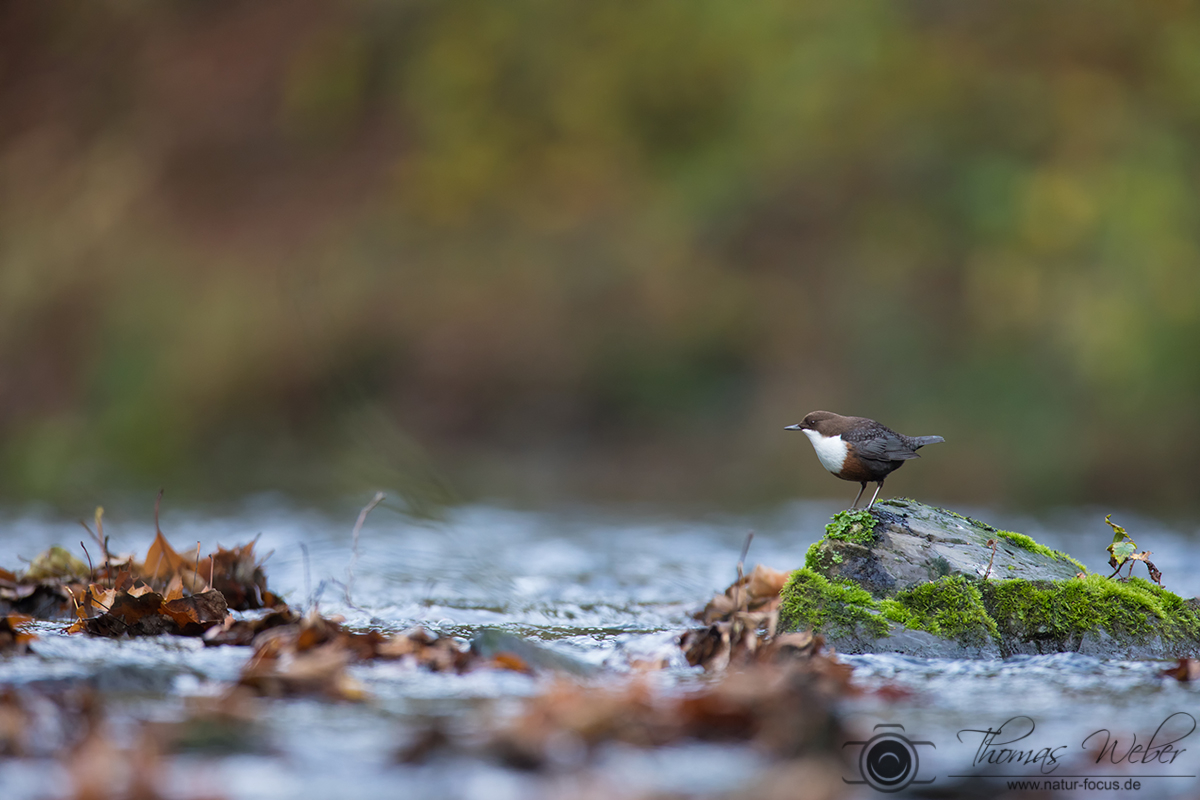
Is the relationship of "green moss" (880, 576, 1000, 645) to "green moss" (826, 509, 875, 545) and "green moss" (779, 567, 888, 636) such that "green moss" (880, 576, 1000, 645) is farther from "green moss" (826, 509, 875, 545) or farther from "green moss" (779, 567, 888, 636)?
"green moss" (826, 509, 875, 545)

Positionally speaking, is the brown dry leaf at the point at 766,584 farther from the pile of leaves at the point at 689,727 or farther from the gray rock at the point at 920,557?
the pile of leaves at the point at 689,727

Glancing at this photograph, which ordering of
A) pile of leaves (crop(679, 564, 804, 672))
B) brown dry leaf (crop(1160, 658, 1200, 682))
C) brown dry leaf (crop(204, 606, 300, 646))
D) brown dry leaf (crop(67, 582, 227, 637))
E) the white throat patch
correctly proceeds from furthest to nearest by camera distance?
the white throat patch < brown dry leaf (crop(67, 582, 227, 637)) < brown dry leaf (crop(204, 606, 300, 646)) < pile of leaves (crop(679, 564, 804, 672)) < brown dry leaf (crop(1160, 658, 1200, 682))

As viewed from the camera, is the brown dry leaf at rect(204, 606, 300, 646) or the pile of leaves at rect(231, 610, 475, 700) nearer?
the pile of leaves at rect(231, 610, 475, 700)

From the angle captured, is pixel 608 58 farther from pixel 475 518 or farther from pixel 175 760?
pixel 175 760

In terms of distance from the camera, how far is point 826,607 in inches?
148

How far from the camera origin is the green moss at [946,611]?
3.72 m

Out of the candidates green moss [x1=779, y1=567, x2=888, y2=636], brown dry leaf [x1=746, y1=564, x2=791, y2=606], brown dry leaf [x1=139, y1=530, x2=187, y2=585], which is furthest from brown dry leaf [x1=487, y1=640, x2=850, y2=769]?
brown dry leaf [x1=139, y1=530, x2=187, y2=585]

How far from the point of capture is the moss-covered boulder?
371 centimetres

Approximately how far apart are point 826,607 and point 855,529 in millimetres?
386

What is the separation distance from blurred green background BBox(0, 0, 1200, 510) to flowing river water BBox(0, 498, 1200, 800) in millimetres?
5343

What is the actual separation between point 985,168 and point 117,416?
12.8 metres

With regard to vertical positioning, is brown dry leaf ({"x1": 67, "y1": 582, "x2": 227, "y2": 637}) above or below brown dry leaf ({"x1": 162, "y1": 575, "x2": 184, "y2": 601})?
below

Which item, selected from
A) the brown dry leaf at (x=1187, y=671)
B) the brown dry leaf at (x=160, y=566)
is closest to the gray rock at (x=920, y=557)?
the brown dry leaf at (x=1187, y=671)

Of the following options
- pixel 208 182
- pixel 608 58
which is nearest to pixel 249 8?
pixel 208 182
